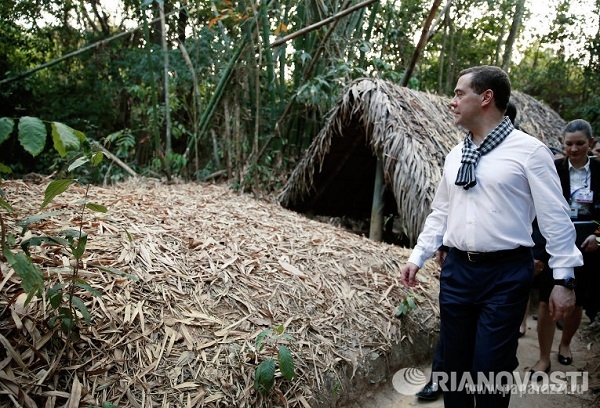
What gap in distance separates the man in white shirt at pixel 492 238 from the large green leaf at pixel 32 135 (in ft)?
5.20

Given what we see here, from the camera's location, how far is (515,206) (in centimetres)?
Result: 176

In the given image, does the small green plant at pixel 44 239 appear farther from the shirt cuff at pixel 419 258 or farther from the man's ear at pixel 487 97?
the man's ear at pixel 487 97

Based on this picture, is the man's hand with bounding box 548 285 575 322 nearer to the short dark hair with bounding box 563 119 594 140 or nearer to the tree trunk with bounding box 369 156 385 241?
the short dark hair with bounding box 563 119 594 140

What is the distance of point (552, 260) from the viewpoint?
1708 mm

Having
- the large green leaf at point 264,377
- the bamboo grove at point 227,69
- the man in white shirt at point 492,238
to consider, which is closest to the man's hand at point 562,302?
the man in white shirt at point 492,238

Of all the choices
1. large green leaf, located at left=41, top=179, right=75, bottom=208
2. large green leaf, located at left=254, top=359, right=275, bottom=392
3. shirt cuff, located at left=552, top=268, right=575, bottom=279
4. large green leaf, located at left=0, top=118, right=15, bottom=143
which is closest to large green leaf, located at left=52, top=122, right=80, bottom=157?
large green leaf, located at left=0, top=118, right=15, bottom=143

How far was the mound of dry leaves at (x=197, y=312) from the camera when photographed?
178 cm

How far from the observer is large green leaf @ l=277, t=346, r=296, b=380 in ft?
6.59

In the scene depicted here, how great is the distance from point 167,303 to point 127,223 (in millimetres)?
883

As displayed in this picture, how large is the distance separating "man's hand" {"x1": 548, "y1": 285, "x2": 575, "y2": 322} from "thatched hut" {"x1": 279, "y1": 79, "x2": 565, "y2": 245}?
6.47ft

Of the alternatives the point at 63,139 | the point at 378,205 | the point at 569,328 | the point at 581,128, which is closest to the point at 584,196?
the point at 581,128

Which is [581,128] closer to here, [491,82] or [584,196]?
[584,196]

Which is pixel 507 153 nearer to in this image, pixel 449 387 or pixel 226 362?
pixel 449 387

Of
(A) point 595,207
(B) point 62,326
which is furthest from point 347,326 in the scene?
(A) point 595,207
